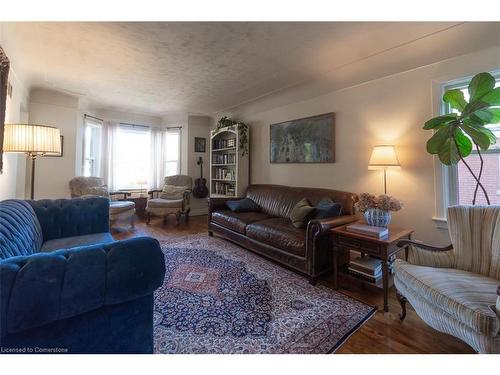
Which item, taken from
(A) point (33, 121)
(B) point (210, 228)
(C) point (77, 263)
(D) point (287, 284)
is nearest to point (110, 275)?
(C) point (77, 263)

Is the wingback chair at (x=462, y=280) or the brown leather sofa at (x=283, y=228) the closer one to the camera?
the wingback chair at (x=462, y=280)

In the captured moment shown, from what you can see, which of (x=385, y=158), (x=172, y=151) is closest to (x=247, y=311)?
(x=385, y=158)

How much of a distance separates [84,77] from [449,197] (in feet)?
16.3

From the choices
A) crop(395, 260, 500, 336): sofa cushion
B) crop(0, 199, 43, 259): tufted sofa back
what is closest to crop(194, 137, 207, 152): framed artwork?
crop(0, 199, 43, 259): tufted sofa back

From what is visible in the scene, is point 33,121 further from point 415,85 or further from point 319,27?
point 415,85

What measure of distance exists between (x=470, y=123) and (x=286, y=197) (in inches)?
84.3

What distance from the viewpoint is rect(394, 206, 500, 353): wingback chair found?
→ 113cm

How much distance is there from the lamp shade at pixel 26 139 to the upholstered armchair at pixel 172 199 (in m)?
2.74

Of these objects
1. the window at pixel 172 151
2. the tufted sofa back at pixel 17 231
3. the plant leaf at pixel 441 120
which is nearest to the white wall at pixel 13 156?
the tufted sofa back at pixel 17 231

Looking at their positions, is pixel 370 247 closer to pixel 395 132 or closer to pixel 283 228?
pixel 283 228

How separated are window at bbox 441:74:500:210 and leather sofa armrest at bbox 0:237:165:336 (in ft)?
9.28

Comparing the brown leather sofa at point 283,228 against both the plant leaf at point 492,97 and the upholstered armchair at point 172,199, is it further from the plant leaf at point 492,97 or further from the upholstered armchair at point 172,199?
the plant leaf at point 492,97

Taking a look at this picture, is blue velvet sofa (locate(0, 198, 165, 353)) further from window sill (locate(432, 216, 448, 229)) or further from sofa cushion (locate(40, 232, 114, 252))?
window sill (locate(432, 216, 448, 229))

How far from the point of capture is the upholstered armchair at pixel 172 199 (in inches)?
183
